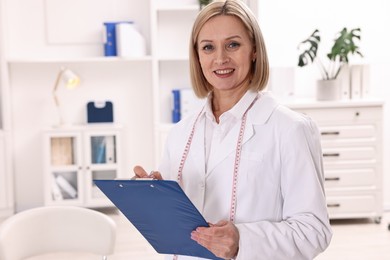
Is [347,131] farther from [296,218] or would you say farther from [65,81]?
[296,218]

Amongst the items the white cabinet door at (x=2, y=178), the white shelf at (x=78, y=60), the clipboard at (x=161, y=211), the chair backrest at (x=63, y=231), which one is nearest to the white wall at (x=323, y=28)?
the white shelf at (x=78, y=60)

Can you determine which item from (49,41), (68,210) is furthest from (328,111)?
(68,210)

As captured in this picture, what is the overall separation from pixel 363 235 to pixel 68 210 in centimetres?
304

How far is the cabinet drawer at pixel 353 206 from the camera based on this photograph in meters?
4.89

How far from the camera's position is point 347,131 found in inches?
192

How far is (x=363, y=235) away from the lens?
4652 millimetres

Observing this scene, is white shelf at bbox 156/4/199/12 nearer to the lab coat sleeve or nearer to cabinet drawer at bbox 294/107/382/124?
cabinet drawer at bbox 294/107/382/124

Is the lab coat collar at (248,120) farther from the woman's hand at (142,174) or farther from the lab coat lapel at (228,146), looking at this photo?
the woman's hand at (142,174)

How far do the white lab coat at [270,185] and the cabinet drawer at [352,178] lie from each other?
3351 millimetres

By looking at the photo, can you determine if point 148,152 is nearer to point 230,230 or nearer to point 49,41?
point 49,41

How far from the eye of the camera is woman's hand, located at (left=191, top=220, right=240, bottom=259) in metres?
1.44

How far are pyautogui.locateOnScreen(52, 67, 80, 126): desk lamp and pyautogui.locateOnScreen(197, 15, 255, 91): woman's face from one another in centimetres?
374

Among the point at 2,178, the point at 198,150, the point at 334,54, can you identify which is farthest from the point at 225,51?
the point at 2,178

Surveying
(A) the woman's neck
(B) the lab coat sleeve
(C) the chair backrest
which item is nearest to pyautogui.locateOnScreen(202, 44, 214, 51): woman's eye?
(A) the woman's neck
